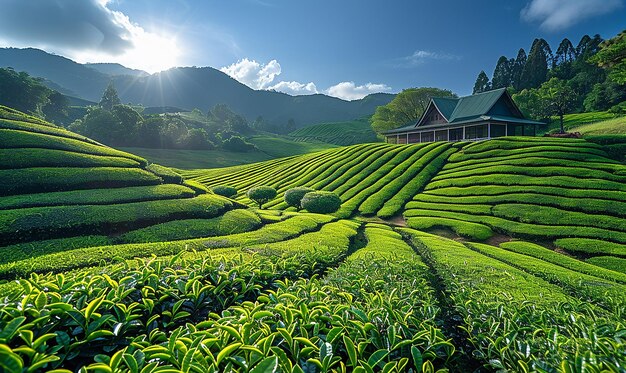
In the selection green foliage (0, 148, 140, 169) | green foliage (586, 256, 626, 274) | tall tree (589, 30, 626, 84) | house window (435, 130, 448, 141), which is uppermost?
tall tree (589, 30, 626, 84)

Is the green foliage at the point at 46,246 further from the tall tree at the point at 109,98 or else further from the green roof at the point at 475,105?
the tall tree at the point at 109,98

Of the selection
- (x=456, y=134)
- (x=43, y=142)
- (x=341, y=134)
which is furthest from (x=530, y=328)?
(x=341, y=134)

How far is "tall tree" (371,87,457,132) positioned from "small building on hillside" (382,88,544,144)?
23.3m

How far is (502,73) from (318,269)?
4351 inches

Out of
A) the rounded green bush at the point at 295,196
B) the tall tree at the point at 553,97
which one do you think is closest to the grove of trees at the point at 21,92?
the rounded green bush at the point at 295,196

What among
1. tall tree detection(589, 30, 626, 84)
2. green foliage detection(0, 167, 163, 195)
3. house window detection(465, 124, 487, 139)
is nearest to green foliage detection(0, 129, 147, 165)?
green foliage detection(0, 167, 163, 195)

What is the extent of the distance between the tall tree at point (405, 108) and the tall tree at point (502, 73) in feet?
98.4

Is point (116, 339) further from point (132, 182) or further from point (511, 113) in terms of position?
point (511, 113)

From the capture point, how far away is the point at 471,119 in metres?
40.7

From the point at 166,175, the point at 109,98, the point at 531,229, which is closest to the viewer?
the point at 531,229

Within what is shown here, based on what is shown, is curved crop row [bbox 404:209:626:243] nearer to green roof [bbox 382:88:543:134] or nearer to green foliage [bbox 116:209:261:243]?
green foliage [bbox 116:209:261:243]

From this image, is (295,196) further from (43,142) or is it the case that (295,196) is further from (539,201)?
(539,201)

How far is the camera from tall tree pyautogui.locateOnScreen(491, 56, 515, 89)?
298 feet

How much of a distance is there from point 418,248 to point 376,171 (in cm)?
2276
